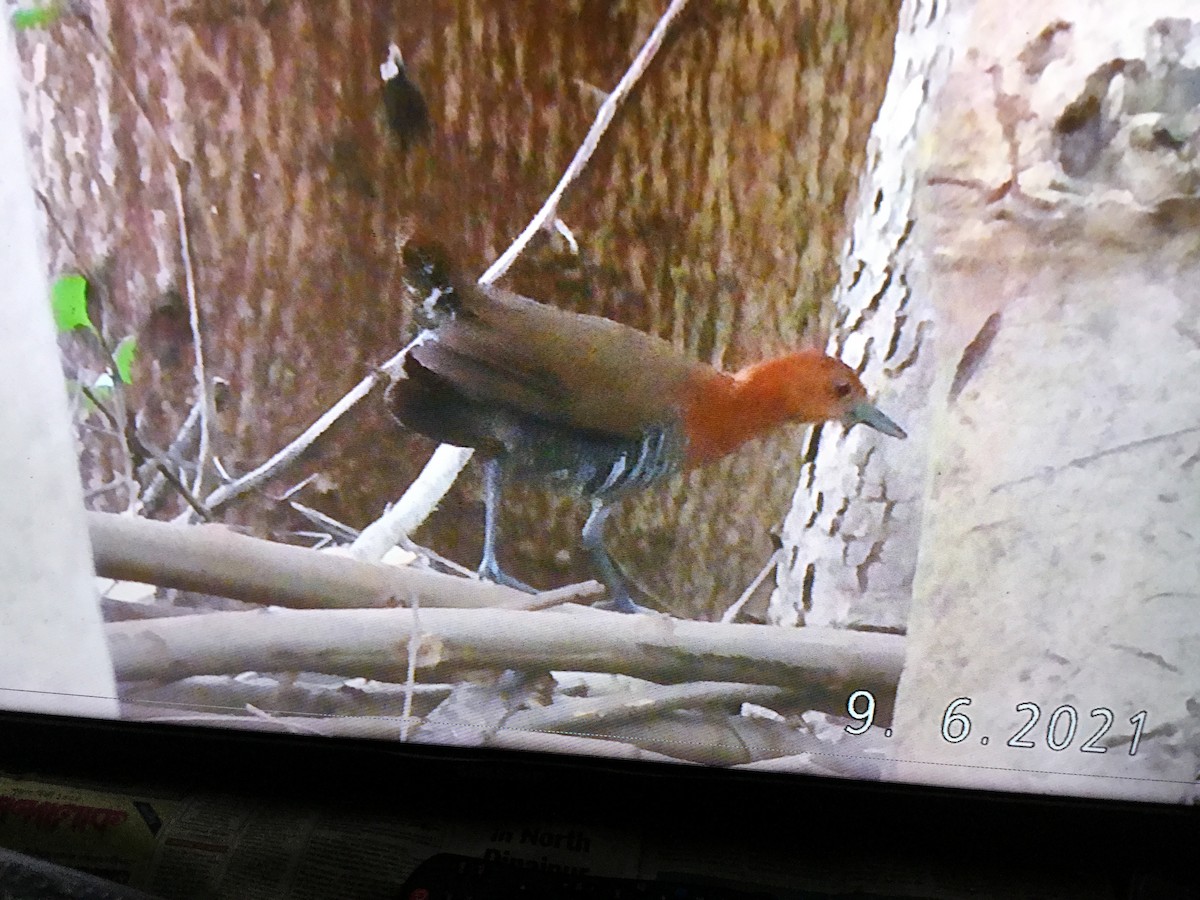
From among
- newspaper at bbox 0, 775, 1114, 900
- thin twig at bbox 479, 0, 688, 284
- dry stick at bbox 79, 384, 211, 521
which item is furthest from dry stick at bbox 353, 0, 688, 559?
newspaper at bbox 0, 775, 1114, 900

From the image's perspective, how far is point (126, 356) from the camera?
1.49ft

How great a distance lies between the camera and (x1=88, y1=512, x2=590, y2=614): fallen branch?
48cm

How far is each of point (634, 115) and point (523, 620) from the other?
280mm

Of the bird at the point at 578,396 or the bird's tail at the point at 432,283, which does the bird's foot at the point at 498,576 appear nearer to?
the bird at the point at 578,396

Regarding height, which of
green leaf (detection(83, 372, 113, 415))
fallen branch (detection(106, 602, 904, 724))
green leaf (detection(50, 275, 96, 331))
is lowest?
fallen branch (detection(106, 602, 904, 724))

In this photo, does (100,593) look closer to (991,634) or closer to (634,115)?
(634,115)

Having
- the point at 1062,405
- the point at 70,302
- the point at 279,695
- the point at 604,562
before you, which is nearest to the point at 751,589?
the point at 604,562

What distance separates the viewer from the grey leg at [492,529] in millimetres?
461

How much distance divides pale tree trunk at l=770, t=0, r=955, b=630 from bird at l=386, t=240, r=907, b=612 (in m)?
0.01

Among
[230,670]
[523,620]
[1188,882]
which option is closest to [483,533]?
[523,620]

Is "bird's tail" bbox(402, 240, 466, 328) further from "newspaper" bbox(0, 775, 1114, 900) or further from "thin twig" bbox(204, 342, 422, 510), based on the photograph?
"newspaper" bbox(0, 775, 1114, 900)

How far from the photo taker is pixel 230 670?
1.63 ft

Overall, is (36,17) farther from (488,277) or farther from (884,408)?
(884,408)

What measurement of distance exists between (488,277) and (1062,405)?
30 cm
